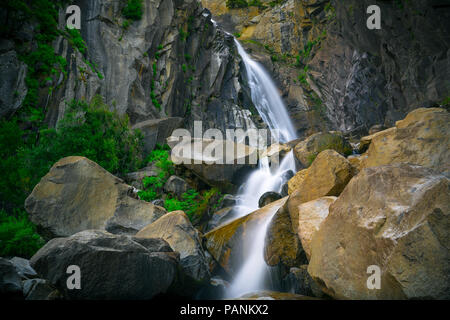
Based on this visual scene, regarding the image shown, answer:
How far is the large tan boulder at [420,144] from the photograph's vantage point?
22.7 feet

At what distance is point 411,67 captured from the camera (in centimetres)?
1822

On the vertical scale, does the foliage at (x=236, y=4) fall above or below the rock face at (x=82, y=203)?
above

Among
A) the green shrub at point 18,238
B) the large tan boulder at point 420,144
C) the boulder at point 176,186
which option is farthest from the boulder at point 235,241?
the boulder at point 176,186

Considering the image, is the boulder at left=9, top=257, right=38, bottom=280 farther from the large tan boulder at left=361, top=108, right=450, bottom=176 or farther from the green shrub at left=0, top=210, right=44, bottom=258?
the large tan boulder at left=361, top=108, right=450, bottom=176

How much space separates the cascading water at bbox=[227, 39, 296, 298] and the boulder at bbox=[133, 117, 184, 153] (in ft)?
20.6

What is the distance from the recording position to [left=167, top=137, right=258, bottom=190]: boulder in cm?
1460

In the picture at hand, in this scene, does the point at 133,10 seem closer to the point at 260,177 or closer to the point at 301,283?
the point at 260,177

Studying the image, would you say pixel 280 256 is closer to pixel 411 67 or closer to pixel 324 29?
pixel 411 67

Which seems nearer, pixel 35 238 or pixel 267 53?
pixel 35 238

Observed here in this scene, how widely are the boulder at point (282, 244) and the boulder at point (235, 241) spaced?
650 mm

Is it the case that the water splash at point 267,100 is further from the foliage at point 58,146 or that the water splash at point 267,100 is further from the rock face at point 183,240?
the rock face at point 183,240
